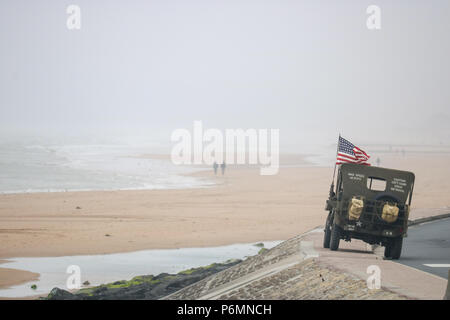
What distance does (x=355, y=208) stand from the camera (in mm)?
18141

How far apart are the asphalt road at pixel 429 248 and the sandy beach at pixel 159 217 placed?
94.1 inches

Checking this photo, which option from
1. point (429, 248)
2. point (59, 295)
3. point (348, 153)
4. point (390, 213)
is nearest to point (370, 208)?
point (390, 213)

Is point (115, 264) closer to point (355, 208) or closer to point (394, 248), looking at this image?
point (355, 208)

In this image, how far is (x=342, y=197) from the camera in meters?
18.6

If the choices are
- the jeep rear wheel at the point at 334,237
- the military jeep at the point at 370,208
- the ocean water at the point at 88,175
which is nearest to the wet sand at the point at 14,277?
the jeep rear wheel at the point at 334,237

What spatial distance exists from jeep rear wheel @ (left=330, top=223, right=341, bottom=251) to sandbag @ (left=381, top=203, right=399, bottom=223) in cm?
131

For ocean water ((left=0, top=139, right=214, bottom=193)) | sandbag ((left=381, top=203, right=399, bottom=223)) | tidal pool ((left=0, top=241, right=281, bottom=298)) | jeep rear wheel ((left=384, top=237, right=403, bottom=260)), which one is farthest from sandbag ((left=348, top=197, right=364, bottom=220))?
ocean water ((left=0, top=139, right=214, bottom=193))

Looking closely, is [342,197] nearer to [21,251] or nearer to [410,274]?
[410,274]

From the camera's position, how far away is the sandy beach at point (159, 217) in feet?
94.7

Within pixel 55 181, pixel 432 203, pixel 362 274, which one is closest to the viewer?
pixel 362 274

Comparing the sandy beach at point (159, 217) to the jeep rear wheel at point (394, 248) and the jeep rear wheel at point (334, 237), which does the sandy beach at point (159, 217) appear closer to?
the jeep rear wheel at point (334, 237)

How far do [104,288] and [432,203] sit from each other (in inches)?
1100
